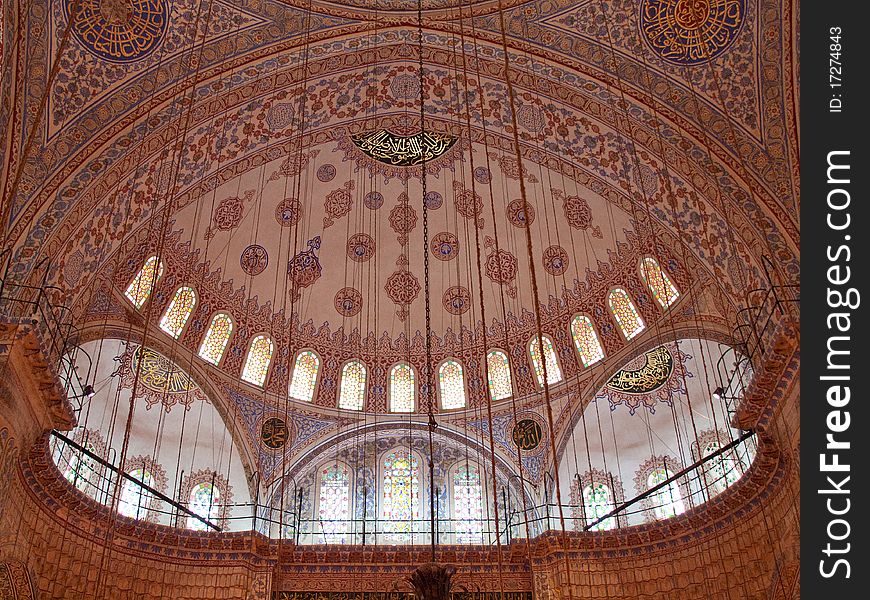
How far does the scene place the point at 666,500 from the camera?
12602 millimetres

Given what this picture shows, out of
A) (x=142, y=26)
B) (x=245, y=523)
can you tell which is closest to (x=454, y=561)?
(x=245, y=523)

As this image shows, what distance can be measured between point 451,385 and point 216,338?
15.0 ft

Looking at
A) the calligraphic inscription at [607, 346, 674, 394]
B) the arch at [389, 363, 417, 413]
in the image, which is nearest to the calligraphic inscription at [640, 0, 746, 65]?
the calligraphic inscription at [607, 346, 674, 394]

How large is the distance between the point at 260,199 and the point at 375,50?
406 centimetres

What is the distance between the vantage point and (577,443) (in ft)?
43.8

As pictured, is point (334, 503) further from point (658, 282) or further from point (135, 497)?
point (658, 282)

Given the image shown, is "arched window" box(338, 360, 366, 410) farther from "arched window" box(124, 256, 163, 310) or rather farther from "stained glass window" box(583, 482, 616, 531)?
"stained glass window" box(583, 482, 616, 531)

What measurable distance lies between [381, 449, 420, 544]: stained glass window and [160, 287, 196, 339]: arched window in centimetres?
456

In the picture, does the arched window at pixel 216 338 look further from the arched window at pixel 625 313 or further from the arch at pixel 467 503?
the arched window at pixel 625 313

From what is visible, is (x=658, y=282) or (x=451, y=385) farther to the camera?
(x=451, y=385)

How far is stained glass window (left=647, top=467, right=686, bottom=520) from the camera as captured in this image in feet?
40.4

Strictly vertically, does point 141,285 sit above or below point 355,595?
above

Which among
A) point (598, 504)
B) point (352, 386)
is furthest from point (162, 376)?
point (598, 504)

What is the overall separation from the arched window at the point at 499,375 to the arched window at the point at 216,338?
16.5 ft
